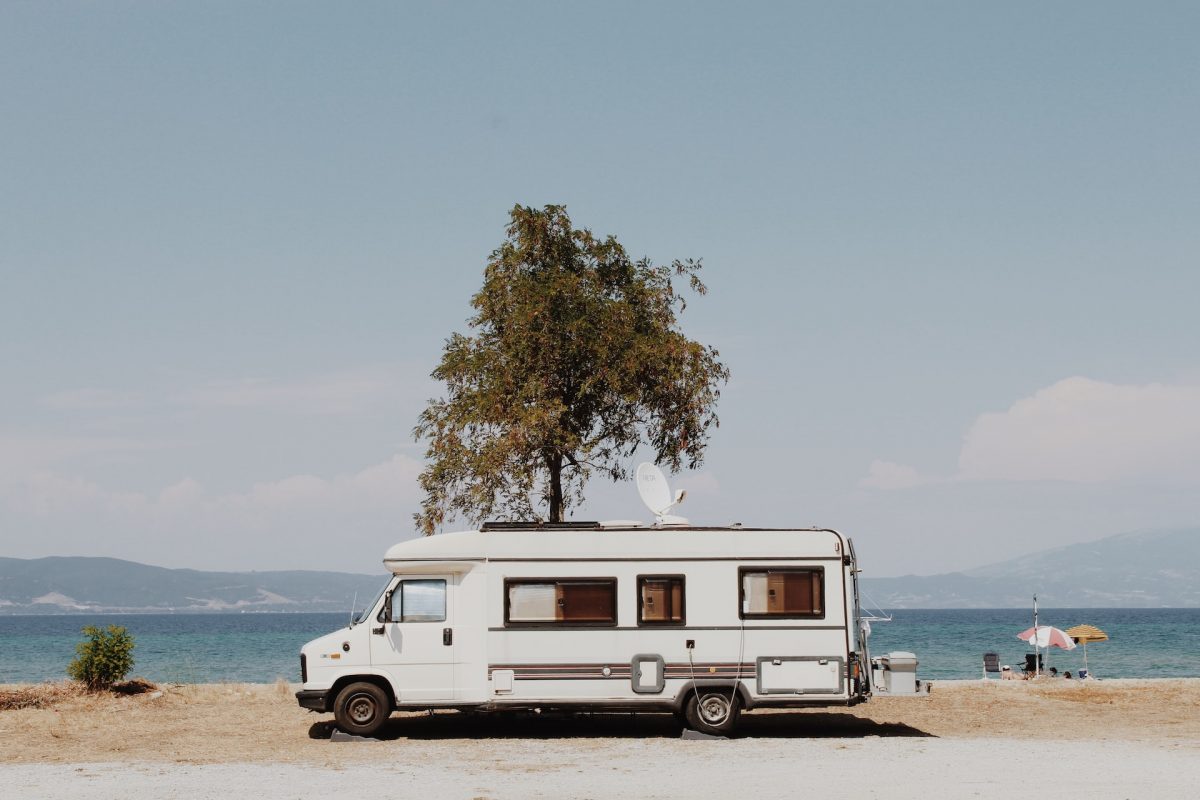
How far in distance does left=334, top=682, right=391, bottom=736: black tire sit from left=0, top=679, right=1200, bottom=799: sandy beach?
34cm

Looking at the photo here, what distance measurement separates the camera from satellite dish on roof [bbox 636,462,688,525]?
19.5 meters

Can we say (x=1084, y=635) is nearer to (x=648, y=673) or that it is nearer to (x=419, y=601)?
(x=648, y=673)

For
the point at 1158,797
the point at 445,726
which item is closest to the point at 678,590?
the point at 445,726

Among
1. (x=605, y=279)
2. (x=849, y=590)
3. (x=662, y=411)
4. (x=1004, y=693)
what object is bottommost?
(x=1004, y=693)

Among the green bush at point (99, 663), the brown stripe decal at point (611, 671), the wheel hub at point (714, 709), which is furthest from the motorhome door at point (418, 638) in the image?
the green bush at point (99, 663)

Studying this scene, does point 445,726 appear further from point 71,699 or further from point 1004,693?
point 1004,693

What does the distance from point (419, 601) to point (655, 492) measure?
401cm

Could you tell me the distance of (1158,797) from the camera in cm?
1286

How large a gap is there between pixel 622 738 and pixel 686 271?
12.5 meters

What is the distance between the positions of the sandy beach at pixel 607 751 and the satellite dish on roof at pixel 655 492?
3.33 m

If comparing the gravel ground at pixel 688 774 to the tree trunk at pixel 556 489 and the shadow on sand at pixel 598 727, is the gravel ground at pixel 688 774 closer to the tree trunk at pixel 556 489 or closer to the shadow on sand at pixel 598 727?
the shadow on sand at pixel 598 727

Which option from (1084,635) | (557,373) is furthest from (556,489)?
(1084,635)

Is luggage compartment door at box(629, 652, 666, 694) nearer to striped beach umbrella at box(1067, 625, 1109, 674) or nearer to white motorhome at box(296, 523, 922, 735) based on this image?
white motorhome at box(296, 523, 922, 735)

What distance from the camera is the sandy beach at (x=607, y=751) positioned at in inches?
543
